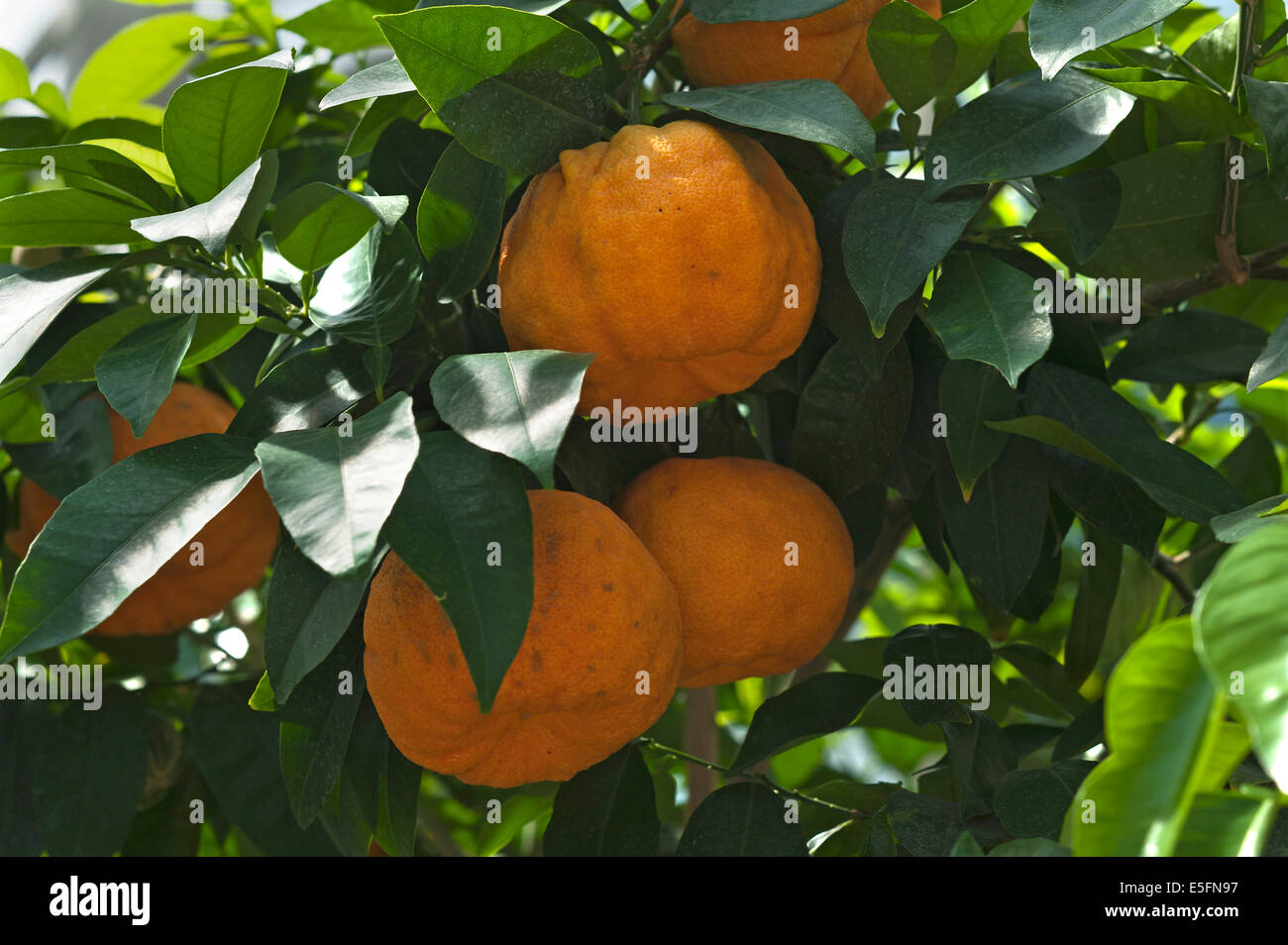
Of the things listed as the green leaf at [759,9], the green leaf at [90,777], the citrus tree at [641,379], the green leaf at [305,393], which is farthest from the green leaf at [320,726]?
the green leaf at [759,9]

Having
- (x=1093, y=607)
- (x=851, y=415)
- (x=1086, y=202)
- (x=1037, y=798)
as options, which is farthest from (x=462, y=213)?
(x=1093, y=607)

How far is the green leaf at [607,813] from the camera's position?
90cm

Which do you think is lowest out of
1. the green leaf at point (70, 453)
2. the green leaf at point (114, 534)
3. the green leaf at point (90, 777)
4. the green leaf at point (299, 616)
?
the green leaf at point (90, 777)

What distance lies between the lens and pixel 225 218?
67 cm

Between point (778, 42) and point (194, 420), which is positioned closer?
point (778, 42)

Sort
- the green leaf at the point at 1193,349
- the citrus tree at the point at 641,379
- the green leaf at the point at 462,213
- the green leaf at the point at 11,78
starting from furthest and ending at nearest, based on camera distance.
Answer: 1. the green leaf at the point at 11,78
2. the green leaf at the point at 1193,349
3. the green leaf at the point at 462,213
4. the citrus tree at the point at 641,379

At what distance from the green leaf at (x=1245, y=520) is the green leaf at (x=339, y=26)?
77 centimetres

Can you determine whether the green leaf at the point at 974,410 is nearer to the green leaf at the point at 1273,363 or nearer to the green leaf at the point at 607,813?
the green leaf at the point at 1273,363

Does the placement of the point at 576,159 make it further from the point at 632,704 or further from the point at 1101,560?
the point at 1101,560

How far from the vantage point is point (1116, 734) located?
1.50ft

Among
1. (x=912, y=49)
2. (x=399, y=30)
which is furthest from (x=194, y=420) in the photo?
(x=912, y=49)

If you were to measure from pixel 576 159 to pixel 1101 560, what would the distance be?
1.91 feet
